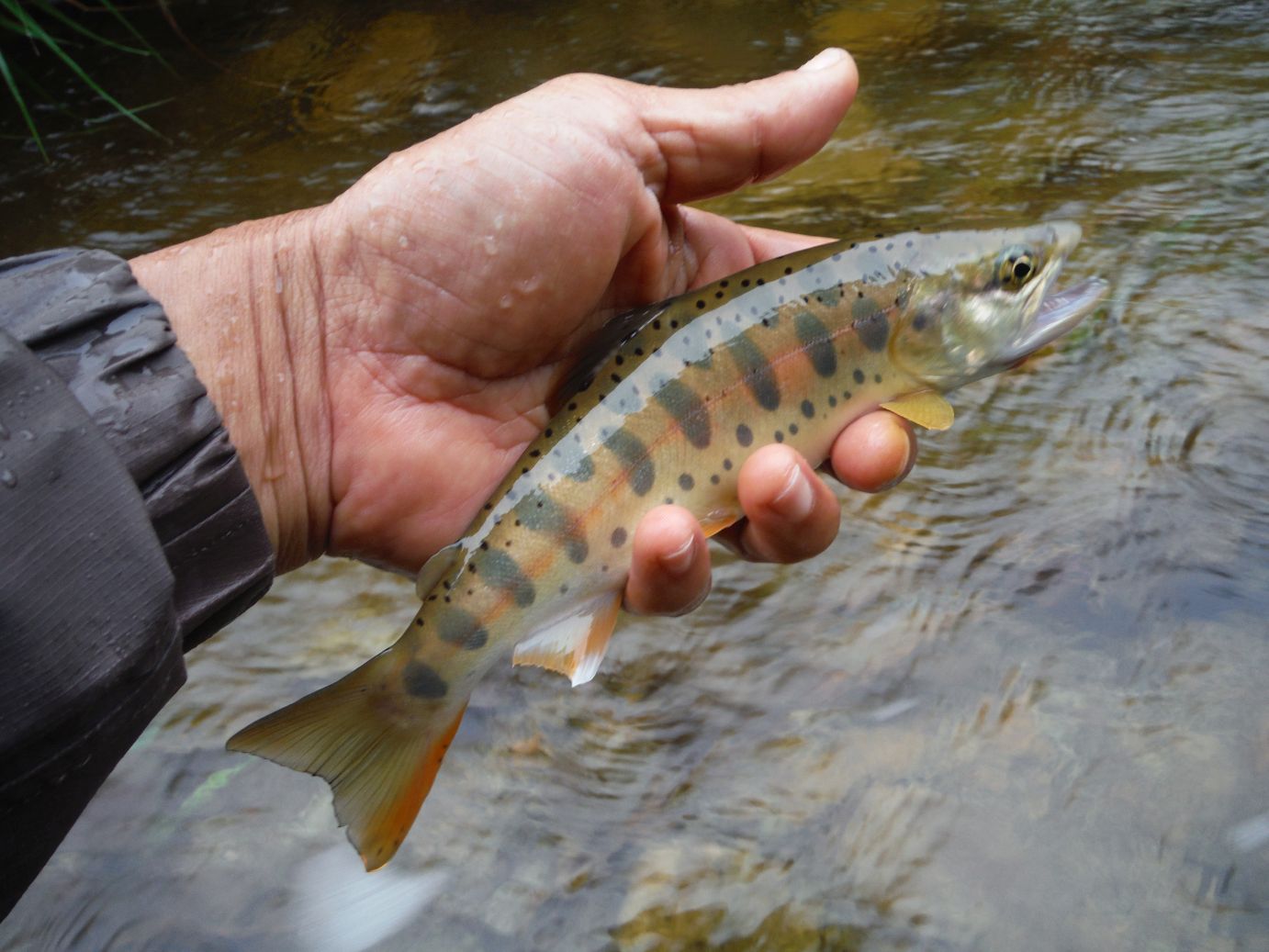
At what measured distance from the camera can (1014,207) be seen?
196 inches

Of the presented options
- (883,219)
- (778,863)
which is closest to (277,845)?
(778,863)

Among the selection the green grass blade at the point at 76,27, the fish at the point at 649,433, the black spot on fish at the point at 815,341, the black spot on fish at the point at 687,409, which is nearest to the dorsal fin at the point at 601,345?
the fish at the point at 649,433

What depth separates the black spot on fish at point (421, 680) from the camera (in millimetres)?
2045

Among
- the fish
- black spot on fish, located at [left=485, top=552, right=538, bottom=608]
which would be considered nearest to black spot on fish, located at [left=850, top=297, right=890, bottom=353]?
the fish

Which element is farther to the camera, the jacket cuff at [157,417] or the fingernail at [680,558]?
the fingernail at [680,558]

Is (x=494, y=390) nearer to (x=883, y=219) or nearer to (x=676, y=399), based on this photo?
(x=676, y=399)

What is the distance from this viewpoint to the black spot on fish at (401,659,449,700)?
6.71 ft

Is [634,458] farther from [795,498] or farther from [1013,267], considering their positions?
[1013,267]

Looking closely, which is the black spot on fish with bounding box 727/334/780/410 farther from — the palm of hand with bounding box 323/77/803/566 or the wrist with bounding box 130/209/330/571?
the wrist with bounding box 130/209/330/571

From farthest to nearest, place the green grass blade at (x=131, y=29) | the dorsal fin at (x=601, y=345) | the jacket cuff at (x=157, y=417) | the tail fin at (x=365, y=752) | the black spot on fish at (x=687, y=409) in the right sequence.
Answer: the green grass blade at (x=131, y=29) → the dorsal fin at (x=601, y=345) → the black spot on fish at (x=687, y=409) → the tail fin at (x=365, y=752) → the jacket cuff at (x=157, y=417)

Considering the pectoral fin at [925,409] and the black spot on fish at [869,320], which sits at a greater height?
the black spot on fish at [869,320]

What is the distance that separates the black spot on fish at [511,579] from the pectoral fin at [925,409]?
0.88 m

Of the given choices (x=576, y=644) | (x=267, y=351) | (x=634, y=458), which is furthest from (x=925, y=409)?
(x=267, y=351)

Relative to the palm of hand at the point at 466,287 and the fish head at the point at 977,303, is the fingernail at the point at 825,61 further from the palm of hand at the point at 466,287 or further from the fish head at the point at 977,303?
the fish head at the point at 977,303
